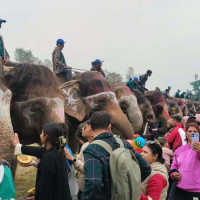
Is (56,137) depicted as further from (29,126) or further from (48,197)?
(29,126)

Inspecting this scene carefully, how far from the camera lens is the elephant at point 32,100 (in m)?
5.28

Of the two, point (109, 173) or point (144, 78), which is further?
point (144, 78)

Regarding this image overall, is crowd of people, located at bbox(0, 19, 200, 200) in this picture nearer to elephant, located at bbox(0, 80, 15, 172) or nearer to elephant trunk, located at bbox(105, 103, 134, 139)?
elephant, located at bbox(0, 80, 15, 172)

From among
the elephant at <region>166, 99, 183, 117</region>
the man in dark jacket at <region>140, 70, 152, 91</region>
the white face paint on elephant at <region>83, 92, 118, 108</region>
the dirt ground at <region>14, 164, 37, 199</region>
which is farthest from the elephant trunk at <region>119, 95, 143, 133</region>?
the elephant at <region>166, 99, 183, 117</region>

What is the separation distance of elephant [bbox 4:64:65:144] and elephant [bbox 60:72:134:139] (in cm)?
184

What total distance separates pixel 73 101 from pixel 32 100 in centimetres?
224

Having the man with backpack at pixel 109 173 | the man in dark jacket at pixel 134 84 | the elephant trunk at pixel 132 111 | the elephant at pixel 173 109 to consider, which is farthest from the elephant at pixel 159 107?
the man with backpack at pixel 109 173

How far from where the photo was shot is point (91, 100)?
305 inches

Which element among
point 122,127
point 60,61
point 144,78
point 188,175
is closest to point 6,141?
point 188,175

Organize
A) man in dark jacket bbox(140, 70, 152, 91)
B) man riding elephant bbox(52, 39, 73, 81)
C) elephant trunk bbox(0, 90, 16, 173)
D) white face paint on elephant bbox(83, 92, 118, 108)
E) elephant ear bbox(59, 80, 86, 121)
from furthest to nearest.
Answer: man in dark jacket bbox(140, 70, 152, 91) < man riding elephant bbox(52, 39, 73, 81) < white face paint on elephant bbox(83, 92, 118, 108) < elephant ear bbox(59, 80, 86, 121) < elephant trunk bbox(0, 90, 16, 173)

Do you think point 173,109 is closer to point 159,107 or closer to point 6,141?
point 159,107

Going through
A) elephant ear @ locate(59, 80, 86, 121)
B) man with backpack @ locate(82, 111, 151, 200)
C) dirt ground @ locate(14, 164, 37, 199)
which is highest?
elephant ear @ locate(59, 80, 86, 121)

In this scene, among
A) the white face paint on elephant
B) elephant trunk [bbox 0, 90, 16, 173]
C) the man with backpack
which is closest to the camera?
the man with backpack

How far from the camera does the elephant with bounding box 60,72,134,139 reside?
24.6 feet
